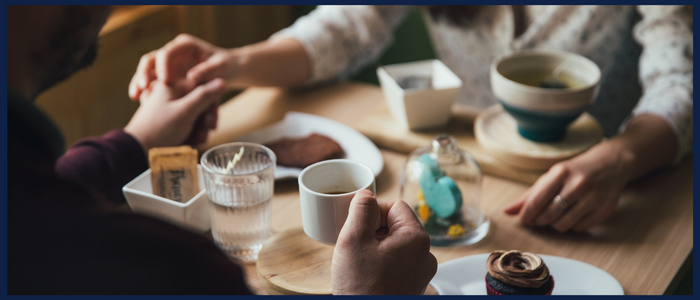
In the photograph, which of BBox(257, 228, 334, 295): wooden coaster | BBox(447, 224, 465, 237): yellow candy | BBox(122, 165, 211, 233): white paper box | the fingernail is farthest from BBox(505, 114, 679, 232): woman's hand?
the fingernail

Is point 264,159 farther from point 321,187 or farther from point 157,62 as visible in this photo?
point 157,62

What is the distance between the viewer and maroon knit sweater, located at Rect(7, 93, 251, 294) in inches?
18.1

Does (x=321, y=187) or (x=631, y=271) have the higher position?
(x=321, y=187)

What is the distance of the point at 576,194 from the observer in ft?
3.18

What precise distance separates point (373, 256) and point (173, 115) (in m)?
0.63

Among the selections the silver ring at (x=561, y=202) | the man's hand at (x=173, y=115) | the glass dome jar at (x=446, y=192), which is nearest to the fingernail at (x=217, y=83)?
the man's hand at (x=173, y=115)

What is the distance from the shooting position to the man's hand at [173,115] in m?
1.12

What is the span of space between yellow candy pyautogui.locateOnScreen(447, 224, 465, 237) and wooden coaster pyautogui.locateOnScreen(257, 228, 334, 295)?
19cm

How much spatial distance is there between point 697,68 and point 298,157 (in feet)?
2.59

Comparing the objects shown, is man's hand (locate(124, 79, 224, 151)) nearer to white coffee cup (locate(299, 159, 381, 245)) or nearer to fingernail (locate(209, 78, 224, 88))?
fingernail (locate(209, 78, 224, 88))

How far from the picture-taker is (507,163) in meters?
1.11

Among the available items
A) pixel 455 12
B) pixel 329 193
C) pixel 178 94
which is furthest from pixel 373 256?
pixel 455 12

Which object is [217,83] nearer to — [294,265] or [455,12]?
[294,265]

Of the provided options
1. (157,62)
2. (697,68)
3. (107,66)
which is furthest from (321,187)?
(107,66)
